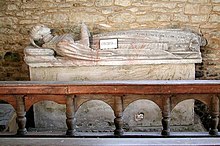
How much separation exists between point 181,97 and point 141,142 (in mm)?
350

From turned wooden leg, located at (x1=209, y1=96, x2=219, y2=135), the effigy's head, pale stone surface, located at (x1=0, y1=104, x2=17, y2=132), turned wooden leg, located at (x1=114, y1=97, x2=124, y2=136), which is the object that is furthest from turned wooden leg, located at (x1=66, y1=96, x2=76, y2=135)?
the effigy's head

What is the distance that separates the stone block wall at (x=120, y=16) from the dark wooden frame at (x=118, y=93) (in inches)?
123

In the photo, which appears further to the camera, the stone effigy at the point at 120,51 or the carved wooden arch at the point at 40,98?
the stone effigy at the point at 120,51

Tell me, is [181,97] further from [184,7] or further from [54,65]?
[184,7]

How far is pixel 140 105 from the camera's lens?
3.99 metres

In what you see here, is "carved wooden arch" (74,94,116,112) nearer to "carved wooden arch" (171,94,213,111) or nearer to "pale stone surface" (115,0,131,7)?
"carved wooden arch" (171,94,213,111)

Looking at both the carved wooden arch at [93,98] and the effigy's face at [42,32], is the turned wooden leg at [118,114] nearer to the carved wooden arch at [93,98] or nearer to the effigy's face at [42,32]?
the carved wooden arch at [93,98]

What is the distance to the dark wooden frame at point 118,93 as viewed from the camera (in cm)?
155

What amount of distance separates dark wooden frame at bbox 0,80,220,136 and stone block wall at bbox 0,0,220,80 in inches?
123

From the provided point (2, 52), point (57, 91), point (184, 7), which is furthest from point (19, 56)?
point (57, 91)

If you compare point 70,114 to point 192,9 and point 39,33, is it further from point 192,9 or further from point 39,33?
point 192,9

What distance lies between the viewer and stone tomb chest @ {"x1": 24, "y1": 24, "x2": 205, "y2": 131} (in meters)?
3.94

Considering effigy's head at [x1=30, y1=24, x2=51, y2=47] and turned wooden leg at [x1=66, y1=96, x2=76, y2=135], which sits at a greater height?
effigy's head at [x1=30, y1=24, x2=51, y2=47]

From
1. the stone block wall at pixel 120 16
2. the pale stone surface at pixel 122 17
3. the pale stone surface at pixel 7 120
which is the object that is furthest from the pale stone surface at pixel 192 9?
the pale stone surface at pixel 7 120
